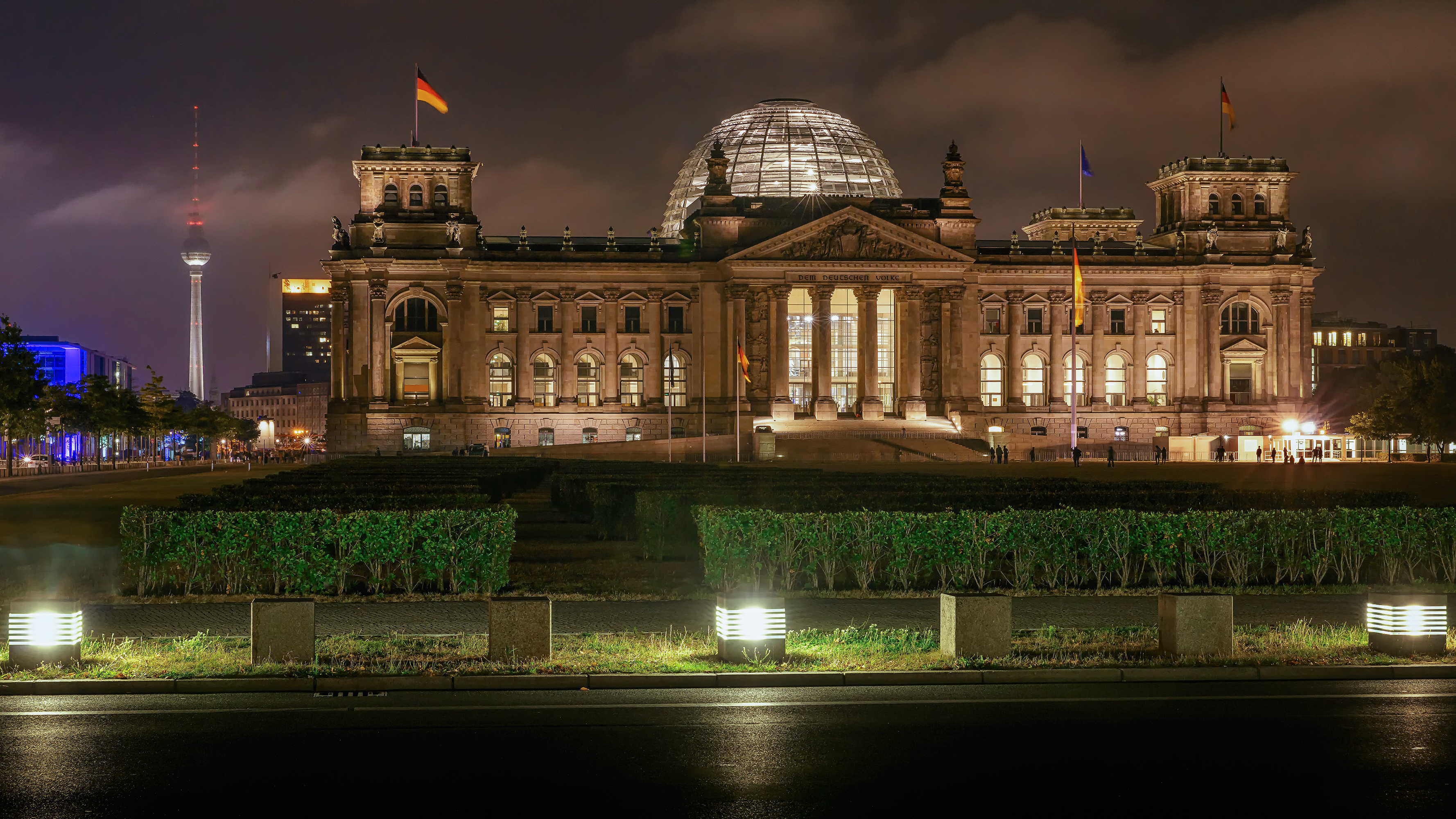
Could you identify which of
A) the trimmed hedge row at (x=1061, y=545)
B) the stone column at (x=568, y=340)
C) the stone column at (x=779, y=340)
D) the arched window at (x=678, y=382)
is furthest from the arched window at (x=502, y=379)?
the trimmed hedge row at (x=1061, y=545)

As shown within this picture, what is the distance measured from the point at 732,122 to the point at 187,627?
142649 mm

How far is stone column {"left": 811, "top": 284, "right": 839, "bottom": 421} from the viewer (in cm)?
12912

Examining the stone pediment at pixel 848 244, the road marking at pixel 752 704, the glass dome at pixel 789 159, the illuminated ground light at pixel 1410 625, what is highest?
the glass dome at pixel 789 159

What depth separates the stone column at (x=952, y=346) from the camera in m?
130

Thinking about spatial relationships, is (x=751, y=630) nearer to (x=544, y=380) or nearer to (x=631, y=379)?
(x=631, y=379)

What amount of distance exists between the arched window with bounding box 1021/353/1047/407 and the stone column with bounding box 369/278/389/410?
56.1 meters

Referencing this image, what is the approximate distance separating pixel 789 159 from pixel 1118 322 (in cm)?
3804

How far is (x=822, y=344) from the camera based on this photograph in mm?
130250

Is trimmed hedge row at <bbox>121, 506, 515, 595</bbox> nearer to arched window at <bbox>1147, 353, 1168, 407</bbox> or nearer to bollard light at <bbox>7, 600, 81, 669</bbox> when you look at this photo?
bollard light at <bbox>7, 600, 81, 669</bbox>

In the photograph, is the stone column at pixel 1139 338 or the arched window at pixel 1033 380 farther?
the stone column at pixel 1139 338

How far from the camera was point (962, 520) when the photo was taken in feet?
98.9

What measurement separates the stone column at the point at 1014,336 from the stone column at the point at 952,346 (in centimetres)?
571

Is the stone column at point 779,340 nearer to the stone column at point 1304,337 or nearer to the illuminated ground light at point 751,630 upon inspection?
the stone column at point 1304,337

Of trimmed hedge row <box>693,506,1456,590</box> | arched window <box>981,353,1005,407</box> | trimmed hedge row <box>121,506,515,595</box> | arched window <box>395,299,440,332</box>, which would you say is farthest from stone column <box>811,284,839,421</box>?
trimmed hedge row <box>121,506,515,595</box>
